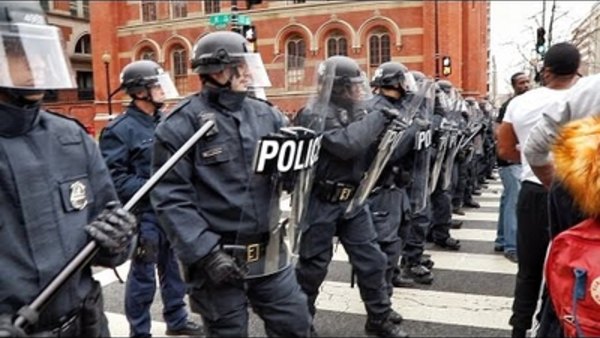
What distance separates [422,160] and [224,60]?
276 cm

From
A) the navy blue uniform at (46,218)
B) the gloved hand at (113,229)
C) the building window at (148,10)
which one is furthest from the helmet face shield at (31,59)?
the building window at (148,10)

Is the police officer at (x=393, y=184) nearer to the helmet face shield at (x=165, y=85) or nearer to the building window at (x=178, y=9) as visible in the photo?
the helmet face shield at (x=165, y=85)

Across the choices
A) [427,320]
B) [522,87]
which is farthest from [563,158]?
[522,87]

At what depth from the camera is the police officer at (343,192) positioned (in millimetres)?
3877

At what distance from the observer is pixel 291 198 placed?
3.12m

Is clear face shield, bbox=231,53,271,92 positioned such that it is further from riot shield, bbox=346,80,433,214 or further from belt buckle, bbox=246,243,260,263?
riot shield, bbox=346,80,433,214

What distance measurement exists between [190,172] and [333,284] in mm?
3082

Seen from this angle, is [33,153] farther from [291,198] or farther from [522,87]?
[522,87]

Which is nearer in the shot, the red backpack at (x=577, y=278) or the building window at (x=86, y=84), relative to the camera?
the red backpack at (x=577, y=278)

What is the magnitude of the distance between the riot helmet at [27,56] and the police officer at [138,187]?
76.2 inches

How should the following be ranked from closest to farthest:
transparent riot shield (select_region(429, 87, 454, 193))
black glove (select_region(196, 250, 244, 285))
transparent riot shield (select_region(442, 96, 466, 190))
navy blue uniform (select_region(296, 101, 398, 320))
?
black glove (select_region(196, 250, 244, 285)) < navy blue uniform (select_region(296, 101, 398, 320)) < transparent riot shield (select_region(429, 87, 454, 193)) < transparent riot shield (select_region(442, 96, 466, 190))

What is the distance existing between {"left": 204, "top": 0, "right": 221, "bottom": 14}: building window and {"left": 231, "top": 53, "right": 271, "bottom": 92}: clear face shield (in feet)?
103

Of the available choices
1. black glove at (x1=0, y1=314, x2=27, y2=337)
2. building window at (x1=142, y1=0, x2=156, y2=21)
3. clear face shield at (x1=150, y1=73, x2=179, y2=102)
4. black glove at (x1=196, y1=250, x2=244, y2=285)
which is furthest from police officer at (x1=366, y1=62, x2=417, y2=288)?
Answer: building window at (x1=142, y1=0, x2=156, y2=21)

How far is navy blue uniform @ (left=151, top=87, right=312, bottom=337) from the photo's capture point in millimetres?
2848
